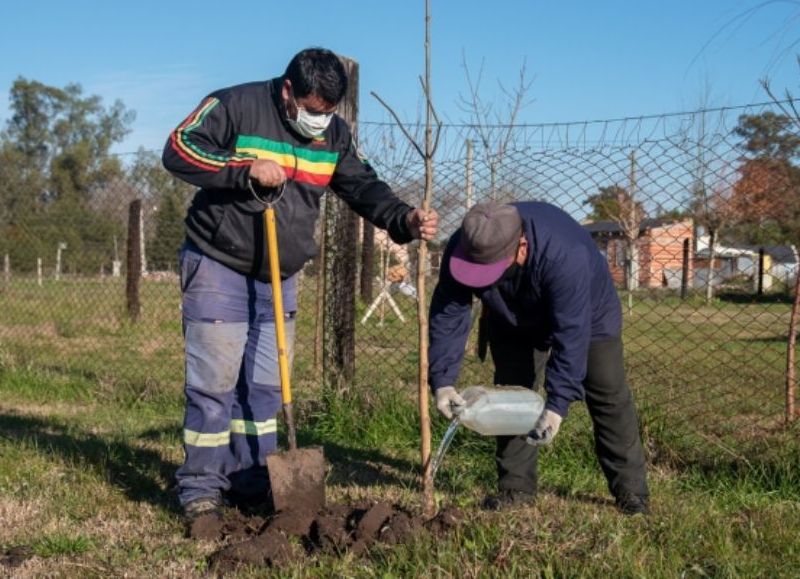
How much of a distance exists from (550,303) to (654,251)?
6.78 ft

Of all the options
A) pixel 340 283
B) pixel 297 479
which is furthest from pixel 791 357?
pixel 340 283

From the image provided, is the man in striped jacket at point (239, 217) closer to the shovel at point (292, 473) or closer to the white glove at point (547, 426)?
the shovel at point (292, 473)

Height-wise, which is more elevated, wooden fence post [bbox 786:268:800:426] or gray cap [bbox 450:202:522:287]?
gray cap [bbox 450:202:522:287]

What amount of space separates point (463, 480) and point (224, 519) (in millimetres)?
1290

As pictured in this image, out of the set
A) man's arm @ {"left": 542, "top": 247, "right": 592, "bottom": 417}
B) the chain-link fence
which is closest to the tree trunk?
the chain-link fence

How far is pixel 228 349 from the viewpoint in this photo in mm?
A: 4059

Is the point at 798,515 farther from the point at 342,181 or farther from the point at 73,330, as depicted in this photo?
the point at 73,330

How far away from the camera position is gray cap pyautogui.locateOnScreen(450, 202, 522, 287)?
3.53 m

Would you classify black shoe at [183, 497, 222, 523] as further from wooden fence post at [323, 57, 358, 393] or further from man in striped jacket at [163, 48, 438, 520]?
wooden fence post at [323, 57, 358, 393]

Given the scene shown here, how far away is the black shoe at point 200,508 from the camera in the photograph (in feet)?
13.1

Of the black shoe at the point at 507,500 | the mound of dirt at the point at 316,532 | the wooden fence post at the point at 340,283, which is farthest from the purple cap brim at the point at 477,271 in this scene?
the wooden fence post at the point at 340,283

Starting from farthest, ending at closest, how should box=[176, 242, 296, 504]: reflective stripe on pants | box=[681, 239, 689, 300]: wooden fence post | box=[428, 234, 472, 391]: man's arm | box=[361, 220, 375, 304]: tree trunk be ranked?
box=[361, 220, 375, 304]: tree trunk → box=[681, 239, 689, 300]: wooden fence post → box=[176, 242, 296, 504]: reflective stripe on pants → box=[428, 234, 472, 391]: man's arm

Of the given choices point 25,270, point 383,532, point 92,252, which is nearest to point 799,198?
point 383,532

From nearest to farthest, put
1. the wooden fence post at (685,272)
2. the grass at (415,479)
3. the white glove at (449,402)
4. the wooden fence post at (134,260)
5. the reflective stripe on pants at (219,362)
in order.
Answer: the grass at (415,479) → the white glove at (449,402) → the reflective stripe on pants at (219,362) → the wooden fence post at (685,272) → the wooden fence post at (134,260)
